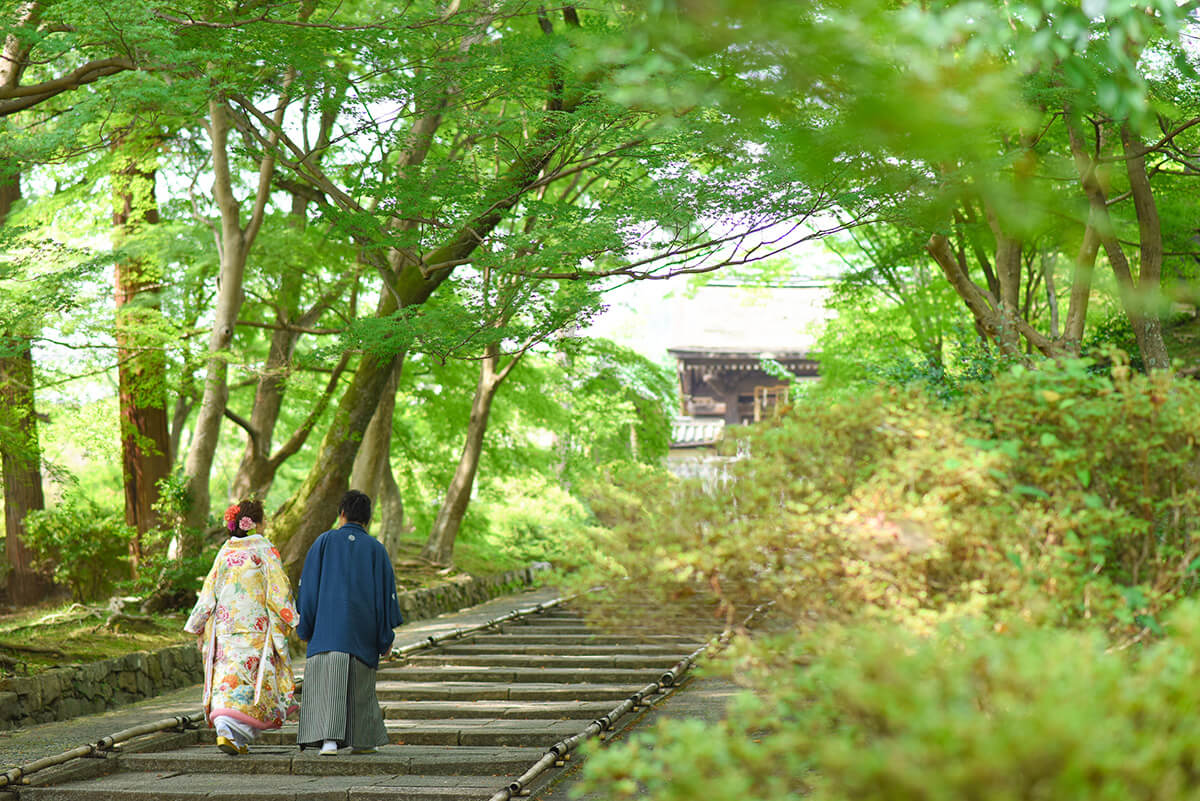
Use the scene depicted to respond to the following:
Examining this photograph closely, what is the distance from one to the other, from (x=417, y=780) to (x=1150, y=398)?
391 centimetres

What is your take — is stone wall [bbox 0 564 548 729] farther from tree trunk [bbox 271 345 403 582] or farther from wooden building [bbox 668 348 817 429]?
wooden building [bbox 668 348 817 429]

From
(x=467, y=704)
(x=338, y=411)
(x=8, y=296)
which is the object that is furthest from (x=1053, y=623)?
(x=338, y=411)

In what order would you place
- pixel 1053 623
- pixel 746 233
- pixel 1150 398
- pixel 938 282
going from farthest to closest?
pixel 938 282 → pixel 746 233 → pixel 1150 398 → pixel 1053 623

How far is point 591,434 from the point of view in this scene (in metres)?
19.7

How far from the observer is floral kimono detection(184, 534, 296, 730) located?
6.48 metres

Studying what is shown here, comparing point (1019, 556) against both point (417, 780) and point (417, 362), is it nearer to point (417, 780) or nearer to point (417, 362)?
point (417, 780)

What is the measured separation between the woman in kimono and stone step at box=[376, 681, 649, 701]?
1190 mm

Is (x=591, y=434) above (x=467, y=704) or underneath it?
above

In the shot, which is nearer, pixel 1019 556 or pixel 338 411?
pixel 1019 556

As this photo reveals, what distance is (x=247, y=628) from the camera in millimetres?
6633

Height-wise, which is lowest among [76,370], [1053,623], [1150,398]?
[1053,623]

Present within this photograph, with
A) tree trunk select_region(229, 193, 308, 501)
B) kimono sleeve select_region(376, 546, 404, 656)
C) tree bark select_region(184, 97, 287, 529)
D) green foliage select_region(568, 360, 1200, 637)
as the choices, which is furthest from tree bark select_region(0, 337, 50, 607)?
green foliage select_region(568, 360, 1200, 637)

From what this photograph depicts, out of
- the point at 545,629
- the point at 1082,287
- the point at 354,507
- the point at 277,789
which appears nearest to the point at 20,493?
the point at 545,629

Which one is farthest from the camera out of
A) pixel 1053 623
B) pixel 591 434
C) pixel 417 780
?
pixel 591 434
